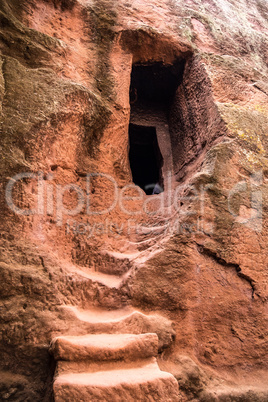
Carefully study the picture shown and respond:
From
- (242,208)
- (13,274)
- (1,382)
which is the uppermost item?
(242,208)

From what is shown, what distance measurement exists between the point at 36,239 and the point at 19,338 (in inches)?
21.2

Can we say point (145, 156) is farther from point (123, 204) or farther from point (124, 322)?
point (124, 322)

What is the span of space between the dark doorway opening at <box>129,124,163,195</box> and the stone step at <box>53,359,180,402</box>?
2012 mm

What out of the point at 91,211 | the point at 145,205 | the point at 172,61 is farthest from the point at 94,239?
the point at 172,61

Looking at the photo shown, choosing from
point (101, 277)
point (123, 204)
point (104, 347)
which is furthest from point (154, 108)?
point (104, 347)

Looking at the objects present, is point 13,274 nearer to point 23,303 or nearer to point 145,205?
point 23,303

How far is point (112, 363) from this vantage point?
142cm

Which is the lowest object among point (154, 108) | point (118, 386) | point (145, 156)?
point (145, 156)

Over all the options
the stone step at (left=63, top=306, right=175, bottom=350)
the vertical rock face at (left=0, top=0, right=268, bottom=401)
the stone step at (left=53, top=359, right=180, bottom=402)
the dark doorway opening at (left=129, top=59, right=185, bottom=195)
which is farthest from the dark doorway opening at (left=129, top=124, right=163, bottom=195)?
the stone step at (left=53, top=359, right=180, bottom=402)

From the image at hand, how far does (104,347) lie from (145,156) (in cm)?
291

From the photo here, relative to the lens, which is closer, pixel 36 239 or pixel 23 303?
pixel 23 303

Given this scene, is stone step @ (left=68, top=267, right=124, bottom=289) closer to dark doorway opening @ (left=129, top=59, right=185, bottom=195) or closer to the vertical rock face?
the vertical rock face

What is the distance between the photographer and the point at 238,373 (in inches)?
69.6

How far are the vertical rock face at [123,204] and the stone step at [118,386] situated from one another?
0.02 metres
